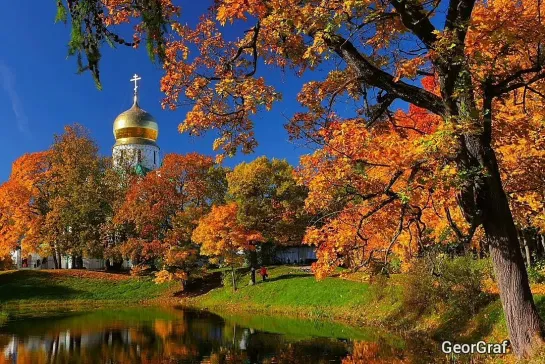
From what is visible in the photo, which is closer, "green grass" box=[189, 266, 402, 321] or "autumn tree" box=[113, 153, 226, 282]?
"green grass" box=[189, 266, 402, 321]

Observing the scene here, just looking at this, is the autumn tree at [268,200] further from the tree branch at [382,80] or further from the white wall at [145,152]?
the tree branch at [382,80]

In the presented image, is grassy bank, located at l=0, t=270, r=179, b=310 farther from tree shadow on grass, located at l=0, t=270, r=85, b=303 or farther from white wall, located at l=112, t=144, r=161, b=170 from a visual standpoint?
white wall, located at l=112, t=144, r=161, b=170

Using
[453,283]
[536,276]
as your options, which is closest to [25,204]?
[453,283]

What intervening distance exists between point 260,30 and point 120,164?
145ft

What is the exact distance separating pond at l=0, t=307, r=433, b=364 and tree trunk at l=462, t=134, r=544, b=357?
6.75 meters

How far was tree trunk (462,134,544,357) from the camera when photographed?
8359 mm

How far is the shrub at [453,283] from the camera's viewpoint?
1772cm

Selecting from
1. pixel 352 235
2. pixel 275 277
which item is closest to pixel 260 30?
pixel 352 235

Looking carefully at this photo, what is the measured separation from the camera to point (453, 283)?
60.4 feet

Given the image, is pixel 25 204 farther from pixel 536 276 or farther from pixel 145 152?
pixel 536 276

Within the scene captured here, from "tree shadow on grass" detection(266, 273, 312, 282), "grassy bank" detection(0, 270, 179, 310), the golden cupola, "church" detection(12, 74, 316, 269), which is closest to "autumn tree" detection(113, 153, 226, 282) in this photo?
"grassy bank" detection(0, 270, 179, 310)

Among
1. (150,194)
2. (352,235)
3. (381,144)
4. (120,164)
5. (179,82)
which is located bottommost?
(352,235)

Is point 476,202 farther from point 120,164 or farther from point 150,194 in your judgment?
point 120,164

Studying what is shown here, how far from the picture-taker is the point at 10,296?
3812 cm
